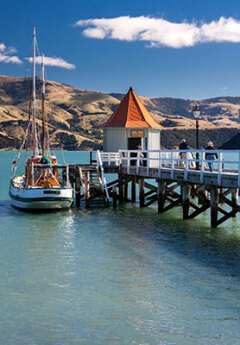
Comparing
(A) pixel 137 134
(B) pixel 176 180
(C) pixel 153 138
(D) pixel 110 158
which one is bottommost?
(B) pixel 176 180

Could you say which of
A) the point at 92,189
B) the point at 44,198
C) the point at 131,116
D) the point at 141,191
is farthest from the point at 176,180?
the point at 131,116

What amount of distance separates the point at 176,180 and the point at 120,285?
11988mm

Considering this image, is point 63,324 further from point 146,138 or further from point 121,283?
point 146,138

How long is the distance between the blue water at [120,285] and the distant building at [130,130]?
41.7 ft

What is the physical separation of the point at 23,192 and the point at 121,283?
1713cm

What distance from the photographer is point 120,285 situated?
13.8 m

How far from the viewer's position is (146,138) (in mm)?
35625

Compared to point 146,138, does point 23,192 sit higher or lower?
lower

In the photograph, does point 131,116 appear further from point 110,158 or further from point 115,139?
point 110,158

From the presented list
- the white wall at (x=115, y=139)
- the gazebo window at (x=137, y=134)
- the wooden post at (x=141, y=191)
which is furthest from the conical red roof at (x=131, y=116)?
the wooden post at (x=141, y=191)

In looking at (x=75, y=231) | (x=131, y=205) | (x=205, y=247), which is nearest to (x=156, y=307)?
(x=205, y=247)

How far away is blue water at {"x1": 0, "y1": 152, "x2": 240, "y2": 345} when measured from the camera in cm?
1067

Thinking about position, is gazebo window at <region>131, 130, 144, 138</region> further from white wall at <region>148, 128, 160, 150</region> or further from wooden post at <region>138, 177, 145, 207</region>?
wooden post at <region>138, 177, 145, 207</region>

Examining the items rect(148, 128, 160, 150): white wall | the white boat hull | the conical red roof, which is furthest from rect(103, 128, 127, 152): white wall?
the white boat hull
